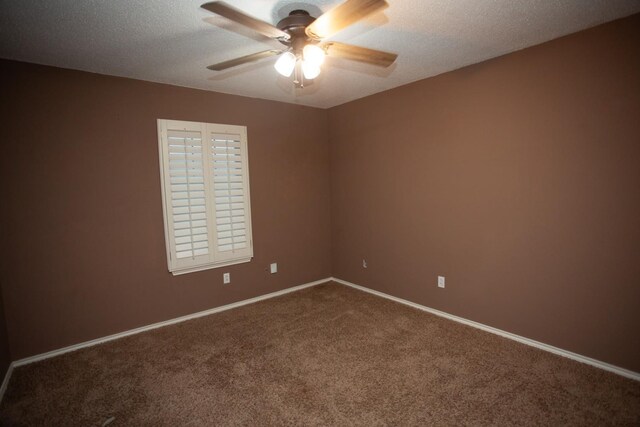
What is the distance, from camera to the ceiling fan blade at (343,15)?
1339mm

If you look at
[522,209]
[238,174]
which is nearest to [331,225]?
[238,174]

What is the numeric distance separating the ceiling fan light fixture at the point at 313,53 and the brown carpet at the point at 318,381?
2123 millimetres

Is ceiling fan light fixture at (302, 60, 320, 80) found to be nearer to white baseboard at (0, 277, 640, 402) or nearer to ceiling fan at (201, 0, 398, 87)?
ceiling fan at (201, 0, 398, 87)

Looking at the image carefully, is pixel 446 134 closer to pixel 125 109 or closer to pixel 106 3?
pixel 106 3

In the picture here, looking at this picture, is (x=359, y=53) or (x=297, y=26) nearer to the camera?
(x=297, y=26)

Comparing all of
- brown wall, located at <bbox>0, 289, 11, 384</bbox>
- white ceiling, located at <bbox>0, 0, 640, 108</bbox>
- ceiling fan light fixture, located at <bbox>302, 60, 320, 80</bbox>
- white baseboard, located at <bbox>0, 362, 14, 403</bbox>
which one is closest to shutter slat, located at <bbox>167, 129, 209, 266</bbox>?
white ceiling, located at <bbox>0, 0, 640, 108</bbox>

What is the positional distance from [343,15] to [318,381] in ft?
7.49

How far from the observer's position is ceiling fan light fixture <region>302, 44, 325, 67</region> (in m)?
1.76

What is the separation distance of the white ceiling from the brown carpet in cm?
244

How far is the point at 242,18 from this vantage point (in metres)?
1.48

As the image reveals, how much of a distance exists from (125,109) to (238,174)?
1225mm

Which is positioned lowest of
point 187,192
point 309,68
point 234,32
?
point 187,192

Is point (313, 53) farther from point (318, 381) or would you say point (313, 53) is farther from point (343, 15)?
point (318, 381)

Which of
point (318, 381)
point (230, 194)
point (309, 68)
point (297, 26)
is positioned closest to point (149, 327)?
point (230, 194)
